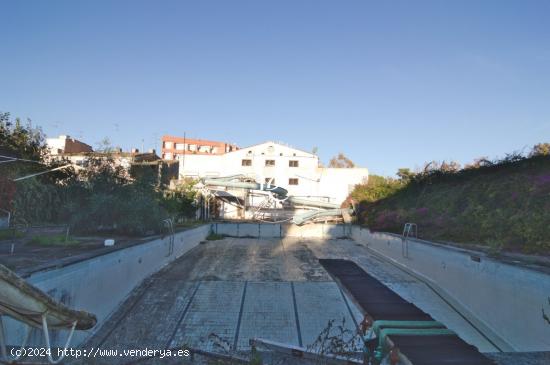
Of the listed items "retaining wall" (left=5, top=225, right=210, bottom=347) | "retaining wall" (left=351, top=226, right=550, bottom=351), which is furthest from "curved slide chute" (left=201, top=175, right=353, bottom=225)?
"retaining wall" (left=5, top=225, right=210, bottom=347)

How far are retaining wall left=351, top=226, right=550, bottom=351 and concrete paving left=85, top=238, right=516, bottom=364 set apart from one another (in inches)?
11.6

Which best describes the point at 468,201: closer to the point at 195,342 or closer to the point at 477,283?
the point at 477,283

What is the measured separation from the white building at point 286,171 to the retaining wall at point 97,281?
63.0ft

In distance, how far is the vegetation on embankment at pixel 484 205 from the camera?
7840 millimetres

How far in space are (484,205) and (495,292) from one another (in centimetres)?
505

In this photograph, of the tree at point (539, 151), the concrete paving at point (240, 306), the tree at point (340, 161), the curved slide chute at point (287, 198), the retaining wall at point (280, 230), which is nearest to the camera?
the concrete paving at point (240, 306)

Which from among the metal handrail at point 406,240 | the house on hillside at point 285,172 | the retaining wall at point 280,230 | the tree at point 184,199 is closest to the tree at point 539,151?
the metal handrail at point 406,240

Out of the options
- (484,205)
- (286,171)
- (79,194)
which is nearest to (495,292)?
(484,205)

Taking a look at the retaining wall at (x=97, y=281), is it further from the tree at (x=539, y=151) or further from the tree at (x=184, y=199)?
the tree at (x=539, y=151)

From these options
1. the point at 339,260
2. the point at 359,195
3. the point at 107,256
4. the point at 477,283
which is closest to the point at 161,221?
the point at 107,256

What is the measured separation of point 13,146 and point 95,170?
4307 mm

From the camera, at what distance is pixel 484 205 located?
10.3 metres

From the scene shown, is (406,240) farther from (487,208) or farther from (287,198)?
(287,198)

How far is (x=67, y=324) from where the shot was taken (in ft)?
6.37
